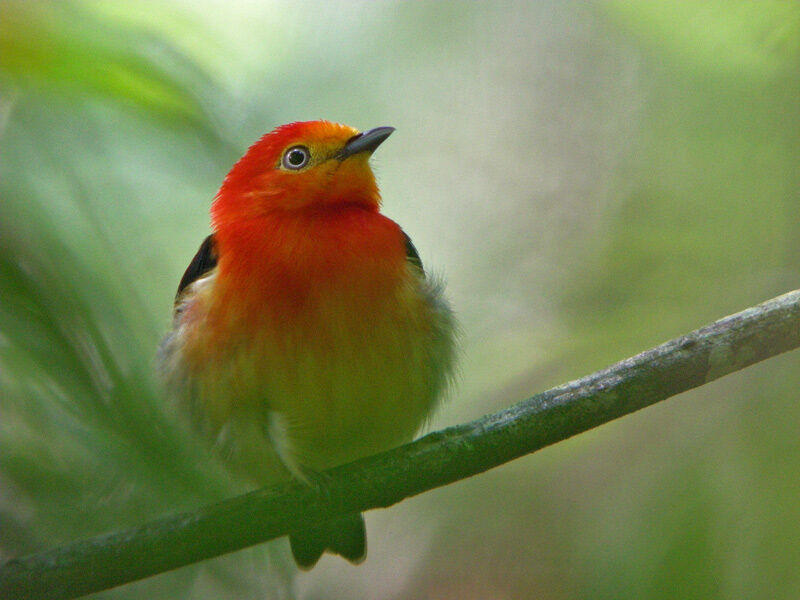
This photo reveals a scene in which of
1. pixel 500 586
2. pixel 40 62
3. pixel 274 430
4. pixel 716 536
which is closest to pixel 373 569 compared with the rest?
pixel 500 586

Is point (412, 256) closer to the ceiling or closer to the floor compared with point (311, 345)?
closer to the ceiling

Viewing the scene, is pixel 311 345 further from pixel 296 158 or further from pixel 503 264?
pixel 503 264

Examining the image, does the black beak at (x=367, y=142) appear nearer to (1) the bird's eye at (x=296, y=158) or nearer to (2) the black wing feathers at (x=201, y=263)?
(1) the bird's eye at (x=296, y=158)

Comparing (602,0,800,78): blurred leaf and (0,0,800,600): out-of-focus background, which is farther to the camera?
(602,0,800,78): blurred leaf

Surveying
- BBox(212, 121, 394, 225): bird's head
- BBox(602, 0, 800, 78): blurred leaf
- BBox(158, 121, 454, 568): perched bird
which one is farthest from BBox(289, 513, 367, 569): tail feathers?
BBox(602, 0, 800, 78): blurred leaf

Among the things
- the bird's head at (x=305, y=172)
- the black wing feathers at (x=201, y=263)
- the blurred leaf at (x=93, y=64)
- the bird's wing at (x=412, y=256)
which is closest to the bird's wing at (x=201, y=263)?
the black wing feathers at (x=201, y=263)

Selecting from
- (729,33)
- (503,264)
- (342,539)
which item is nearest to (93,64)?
(342,539)

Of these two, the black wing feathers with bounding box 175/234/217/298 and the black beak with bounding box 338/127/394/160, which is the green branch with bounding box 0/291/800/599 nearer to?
the black wing feathers with bounding box 175/234/217/298

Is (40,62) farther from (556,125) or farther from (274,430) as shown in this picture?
(556,125)
